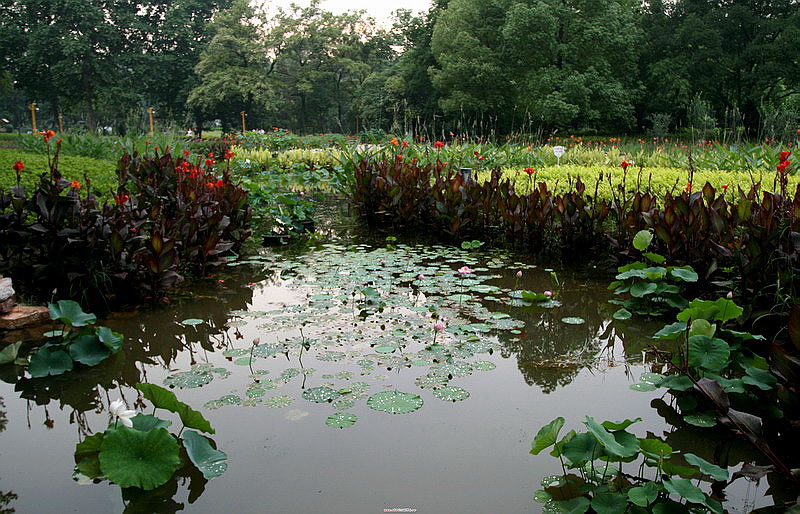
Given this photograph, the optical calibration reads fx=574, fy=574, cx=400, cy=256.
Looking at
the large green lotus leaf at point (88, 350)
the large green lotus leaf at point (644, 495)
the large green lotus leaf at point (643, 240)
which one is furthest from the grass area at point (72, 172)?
the large green lotus leaf at point (644, 495)

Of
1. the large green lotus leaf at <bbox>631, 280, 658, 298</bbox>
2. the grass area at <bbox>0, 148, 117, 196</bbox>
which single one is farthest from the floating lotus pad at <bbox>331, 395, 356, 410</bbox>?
the grass area at <bbox>0, 148, 117, 196</bbox>

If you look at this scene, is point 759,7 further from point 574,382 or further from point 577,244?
point 574,382

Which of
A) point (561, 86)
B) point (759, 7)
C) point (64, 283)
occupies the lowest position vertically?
point (64, 283)

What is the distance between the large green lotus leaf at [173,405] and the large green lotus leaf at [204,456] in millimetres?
33

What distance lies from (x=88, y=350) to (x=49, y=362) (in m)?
0.17

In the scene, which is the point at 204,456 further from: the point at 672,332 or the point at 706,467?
the point at 672,332

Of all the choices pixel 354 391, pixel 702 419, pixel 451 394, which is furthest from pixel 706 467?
pixel 354 391

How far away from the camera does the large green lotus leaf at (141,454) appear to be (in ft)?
5.65

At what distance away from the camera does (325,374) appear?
2.62 metres

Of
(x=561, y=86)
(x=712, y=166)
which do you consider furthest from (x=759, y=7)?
(x=712, y=166)

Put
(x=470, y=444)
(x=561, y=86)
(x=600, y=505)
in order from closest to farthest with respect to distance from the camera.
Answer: (x=600, y=505)
(x=470, y=444)
(x=561, y=86)

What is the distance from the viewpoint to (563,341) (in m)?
3.09

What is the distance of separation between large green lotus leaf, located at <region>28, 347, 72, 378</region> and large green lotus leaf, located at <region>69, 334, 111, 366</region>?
4cm

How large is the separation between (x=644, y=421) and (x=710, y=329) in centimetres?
46
